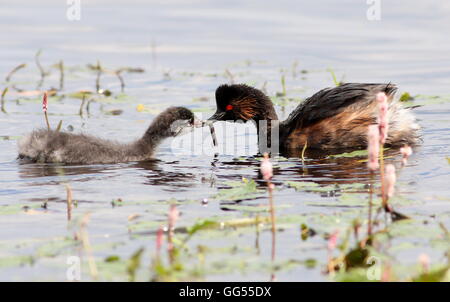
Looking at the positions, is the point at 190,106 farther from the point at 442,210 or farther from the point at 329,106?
the point at 442,210

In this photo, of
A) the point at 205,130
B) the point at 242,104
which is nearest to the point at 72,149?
the point at 242,104

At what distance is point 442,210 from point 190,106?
6445mm

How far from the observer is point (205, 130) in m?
12.2

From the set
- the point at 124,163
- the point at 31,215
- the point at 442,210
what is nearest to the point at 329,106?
the point at 124,163

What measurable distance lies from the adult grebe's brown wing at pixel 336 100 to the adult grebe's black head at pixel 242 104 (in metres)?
0.63

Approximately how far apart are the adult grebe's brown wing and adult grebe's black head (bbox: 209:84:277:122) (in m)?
0.63

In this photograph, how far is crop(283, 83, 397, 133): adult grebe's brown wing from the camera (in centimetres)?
1060

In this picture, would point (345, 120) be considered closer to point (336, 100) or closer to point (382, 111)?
point (336, 100)

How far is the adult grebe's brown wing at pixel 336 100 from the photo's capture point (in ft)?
34.8

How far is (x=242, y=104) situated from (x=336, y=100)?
1.32m

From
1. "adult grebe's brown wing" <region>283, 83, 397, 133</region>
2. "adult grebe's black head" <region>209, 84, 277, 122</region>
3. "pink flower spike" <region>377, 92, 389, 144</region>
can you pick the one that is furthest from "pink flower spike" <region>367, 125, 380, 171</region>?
"adult grebe's black head" <region>209, 84, 277, 122</region>

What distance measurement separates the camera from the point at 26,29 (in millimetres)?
18219
